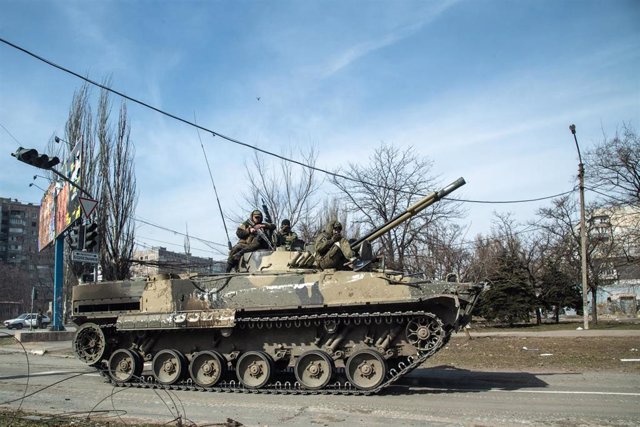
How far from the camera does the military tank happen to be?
32.7 feet

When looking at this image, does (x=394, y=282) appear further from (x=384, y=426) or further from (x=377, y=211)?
(x=377, y=211)

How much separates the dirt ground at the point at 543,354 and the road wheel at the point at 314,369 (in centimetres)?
517

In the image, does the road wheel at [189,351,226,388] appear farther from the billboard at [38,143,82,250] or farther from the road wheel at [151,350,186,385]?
the billboard at [38,143,82,250]

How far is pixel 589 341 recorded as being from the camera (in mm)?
18781

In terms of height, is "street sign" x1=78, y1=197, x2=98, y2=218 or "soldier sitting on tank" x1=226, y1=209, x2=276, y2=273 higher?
"street sign" x1=78, y1=197, x2=98, y2=218

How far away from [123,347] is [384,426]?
7105 millimetres

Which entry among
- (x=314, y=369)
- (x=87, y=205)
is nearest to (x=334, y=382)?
(x=314, y=369)

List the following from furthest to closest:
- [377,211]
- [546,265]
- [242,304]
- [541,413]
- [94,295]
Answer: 1. [546,265]
2. [377,211]
3. [94,295]
4. [242,304]
5. [541,413]

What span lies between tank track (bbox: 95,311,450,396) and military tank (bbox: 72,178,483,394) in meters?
0.02

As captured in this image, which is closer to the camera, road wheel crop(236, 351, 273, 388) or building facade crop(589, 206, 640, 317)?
road wheel crop(236, 351, 273, 388)

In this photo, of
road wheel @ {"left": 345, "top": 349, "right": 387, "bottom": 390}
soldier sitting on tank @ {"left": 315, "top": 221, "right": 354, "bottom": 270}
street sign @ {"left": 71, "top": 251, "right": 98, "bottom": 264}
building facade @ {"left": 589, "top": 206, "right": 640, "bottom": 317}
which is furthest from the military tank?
building facade @ {"left": 589, "top": 206, "right": 640, "bottom": 317}

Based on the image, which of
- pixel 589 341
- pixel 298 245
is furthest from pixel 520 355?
pixel 298 245

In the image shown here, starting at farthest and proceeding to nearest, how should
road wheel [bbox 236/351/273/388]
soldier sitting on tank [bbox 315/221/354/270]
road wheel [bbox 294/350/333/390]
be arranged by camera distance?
soldier sitting on tank [bbox 315/221/354/270] < road wheel [bbox 236/351/273/388] < road wheel [bbox 294/350/333/390]

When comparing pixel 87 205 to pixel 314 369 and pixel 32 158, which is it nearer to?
pixel 32 158
